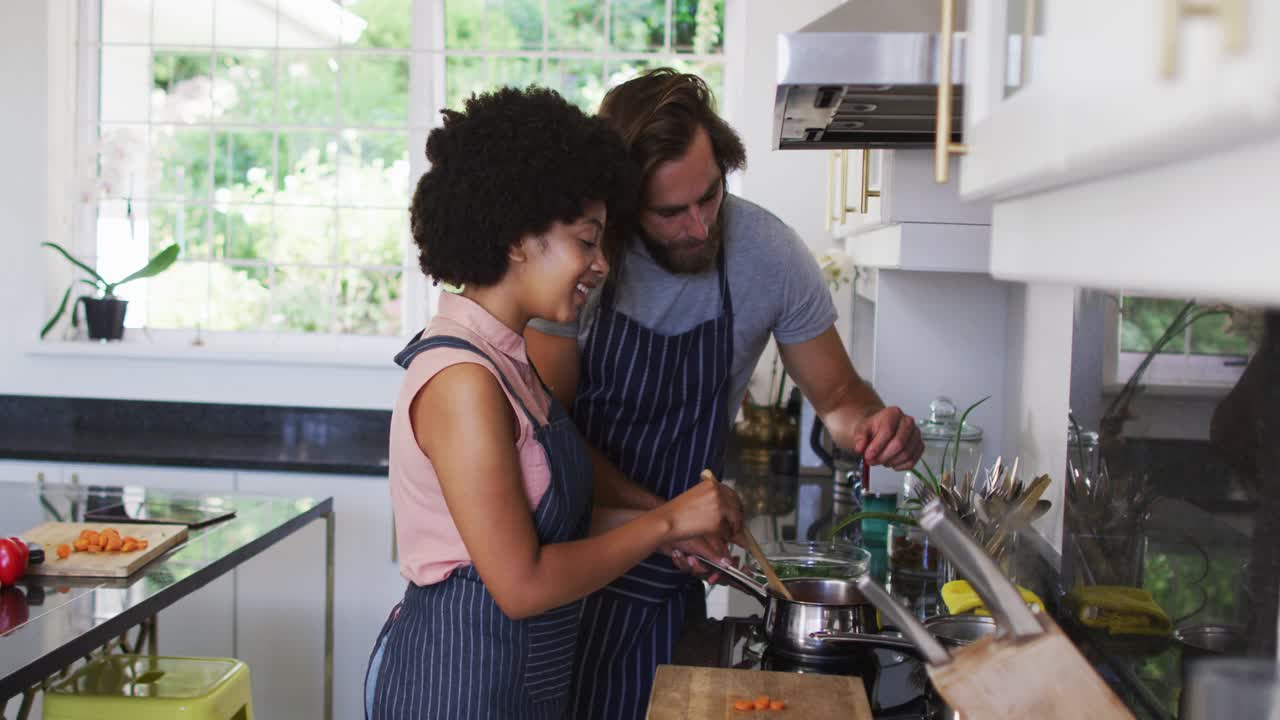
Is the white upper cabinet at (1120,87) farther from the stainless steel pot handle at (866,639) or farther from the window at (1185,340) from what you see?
the stainless steel pot handle at (866,639)

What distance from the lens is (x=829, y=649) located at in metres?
1.57

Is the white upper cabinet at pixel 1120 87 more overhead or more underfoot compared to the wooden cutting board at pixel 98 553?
more overhead

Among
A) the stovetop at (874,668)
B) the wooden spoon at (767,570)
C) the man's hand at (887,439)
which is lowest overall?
the stovetop at (874,668)

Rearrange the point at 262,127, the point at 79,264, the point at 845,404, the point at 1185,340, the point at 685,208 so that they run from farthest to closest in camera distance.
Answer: the point at 262,127 → the point at 79,264 → the point at 845,404 → the point at 685,208 → the point at 1185,340

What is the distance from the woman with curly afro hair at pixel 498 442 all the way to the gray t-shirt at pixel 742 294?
404mm

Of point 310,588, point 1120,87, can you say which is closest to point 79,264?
point 310,588

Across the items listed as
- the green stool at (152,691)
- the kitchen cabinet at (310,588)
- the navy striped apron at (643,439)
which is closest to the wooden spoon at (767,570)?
the navy striped apron at (643,439)

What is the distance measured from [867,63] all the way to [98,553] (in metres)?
1.93

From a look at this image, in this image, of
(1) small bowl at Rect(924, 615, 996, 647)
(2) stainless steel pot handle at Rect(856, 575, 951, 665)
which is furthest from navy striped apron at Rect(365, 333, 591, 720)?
(2) stainless steel pot handle at Rect(856, 575, 951, 665)

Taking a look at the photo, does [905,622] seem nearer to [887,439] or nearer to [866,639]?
[866,639]

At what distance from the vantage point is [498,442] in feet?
4.40

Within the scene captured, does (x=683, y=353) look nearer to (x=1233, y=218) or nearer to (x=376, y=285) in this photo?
(x=1233, y=218)

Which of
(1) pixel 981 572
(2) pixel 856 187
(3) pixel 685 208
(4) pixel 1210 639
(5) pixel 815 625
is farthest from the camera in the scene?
(2) pixel 856 187

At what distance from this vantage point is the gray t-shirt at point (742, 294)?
1.94 meters
